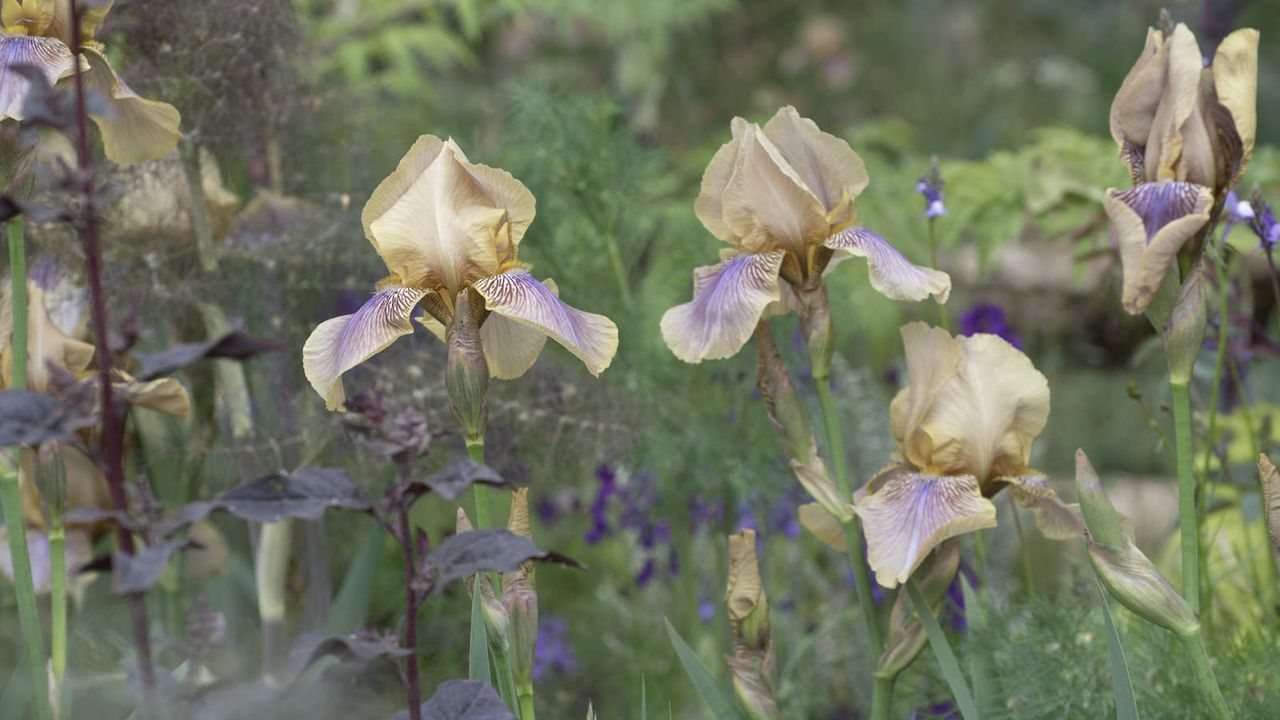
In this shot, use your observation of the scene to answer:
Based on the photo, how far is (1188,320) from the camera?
1.14 meters

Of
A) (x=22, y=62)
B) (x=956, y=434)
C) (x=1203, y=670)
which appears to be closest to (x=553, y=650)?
(x=956, y=434)

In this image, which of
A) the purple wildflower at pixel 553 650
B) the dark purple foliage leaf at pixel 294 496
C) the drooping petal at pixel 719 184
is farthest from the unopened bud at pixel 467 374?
the purple wildflower at pixel 553 650

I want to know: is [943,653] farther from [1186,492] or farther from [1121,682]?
[1186,492]

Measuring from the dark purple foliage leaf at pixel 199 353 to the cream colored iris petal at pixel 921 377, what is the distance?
2.01 ft

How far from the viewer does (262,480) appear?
37.0 inches

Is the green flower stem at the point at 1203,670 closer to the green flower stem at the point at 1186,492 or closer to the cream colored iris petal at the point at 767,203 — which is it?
the green flower stem at the point at 1186,492

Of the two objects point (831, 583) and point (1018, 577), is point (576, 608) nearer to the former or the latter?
point (831, 583)

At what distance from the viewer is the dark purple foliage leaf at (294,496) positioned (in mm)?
916

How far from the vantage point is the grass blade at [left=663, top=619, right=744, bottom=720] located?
118 cm

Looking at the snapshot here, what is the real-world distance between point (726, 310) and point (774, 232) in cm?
10

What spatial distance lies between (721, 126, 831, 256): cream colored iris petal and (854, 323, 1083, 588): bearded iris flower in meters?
0.14

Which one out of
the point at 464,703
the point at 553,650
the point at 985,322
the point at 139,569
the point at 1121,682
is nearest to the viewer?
the point at 139,569

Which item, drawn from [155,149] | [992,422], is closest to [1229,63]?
[992,422]

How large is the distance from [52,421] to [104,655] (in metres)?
1.21
